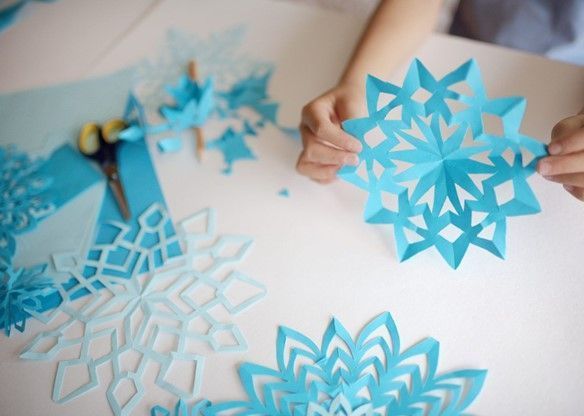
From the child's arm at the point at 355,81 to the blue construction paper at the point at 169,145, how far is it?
0.18m

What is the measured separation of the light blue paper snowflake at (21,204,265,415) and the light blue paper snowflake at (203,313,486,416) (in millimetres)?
52

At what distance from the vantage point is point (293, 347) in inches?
22.5

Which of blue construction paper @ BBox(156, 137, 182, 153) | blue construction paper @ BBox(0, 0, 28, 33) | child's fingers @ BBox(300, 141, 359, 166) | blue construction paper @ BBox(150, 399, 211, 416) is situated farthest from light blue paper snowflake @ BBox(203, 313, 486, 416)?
blue construction paper @ BBox(0, 0, 28, 33)

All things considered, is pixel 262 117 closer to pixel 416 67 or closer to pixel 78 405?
pixel 416 67

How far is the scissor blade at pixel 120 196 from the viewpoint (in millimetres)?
676

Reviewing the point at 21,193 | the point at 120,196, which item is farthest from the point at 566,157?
the point at 21,193

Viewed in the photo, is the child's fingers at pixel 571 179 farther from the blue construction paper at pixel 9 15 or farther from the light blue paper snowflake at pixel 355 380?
the blue construction paper at pixel 9 15

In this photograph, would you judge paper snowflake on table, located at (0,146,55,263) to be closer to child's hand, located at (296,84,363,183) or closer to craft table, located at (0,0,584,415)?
craft table, located at (0,0,584,415)

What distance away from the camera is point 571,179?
0.53m

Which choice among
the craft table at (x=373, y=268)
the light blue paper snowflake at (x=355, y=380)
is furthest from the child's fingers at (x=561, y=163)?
the light blue paper snowflake at (x=355, y=380)

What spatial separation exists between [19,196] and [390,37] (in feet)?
1.84

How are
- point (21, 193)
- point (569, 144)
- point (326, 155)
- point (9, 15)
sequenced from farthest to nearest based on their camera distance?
point (9, 15), point (21, 193), point (326, 155), point (569, 144)

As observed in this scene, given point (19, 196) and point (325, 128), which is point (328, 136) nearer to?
point (325, 128)

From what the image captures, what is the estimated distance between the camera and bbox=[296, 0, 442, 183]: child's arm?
604 mm
